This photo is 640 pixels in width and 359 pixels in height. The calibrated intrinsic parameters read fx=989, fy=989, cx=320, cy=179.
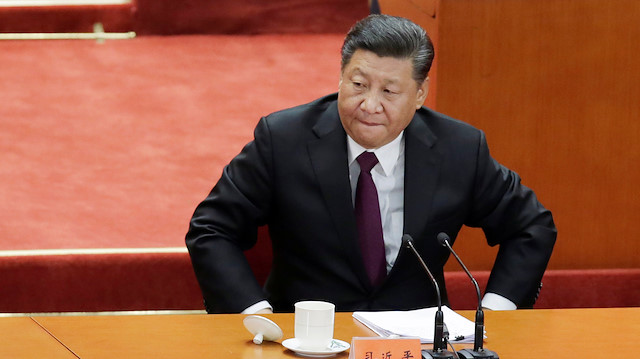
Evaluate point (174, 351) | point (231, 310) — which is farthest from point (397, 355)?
point (231, 310)

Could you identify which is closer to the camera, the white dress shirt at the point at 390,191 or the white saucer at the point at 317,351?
the white saucer at the point at 317,351

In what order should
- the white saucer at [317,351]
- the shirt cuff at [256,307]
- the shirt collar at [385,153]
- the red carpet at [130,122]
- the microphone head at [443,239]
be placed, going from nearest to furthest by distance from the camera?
the white saucer at [317,351], the microphone head at [443,239], the shirt cuff at [256,307], the shirt collar at [385,153], the red carpet at [130,122]

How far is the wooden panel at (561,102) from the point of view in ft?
7.15

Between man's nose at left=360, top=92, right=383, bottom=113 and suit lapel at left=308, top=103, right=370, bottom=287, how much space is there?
12cm

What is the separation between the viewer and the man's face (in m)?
1.72

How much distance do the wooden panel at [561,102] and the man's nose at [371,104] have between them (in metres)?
0.49

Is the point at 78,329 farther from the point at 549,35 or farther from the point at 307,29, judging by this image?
the point at 307,29

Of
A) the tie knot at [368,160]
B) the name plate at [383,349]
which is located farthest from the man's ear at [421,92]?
the name plate at [383,349]

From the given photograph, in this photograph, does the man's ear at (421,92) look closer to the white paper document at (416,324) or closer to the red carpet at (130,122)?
the white paper document at (416,324)

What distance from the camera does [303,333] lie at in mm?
1237

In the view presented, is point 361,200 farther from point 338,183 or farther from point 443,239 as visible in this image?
point 443,239

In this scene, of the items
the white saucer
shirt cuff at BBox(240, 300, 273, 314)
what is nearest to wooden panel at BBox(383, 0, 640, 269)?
shirt cuff at BBox(240, 300, 273, 314)

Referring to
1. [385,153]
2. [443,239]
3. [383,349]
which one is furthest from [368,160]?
[383,349]

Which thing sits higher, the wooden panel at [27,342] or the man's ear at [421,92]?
the man's ear at [421,92]
